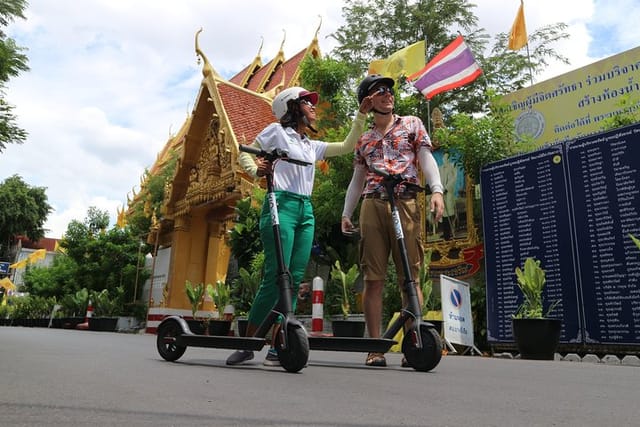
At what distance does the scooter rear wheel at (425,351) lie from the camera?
2.97m

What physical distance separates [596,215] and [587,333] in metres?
1.44

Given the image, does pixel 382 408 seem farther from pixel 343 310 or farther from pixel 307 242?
pixel 343 310

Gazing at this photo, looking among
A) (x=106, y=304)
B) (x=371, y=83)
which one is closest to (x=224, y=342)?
(x=371, y=83)

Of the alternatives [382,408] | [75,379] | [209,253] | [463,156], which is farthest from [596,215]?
[209,253]

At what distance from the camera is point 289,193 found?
133 inches

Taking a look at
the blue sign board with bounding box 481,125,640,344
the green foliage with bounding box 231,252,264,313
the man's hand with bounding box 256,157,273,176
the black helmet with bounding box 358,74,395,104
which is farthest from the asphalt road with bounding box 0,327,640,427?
the green foliage with bounding box 231,252,264,313

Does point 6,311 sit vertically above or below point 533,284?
below

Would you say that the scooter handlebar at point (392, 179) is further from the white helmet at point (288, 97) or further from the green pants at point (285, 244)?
the white helmet at point (288, 97)

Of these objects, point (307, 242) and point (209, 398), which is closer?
point (209, 398)

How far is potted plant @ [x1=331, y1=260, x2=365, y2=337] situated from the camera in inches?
295

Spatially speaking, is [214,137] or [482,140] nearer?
[482,140]

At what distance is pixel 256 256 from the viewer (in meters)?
10.3

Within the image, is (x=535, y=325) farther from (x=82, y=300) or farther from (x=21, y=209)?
(x=21, y=209)

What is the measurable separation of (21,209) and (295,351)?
51.7m
